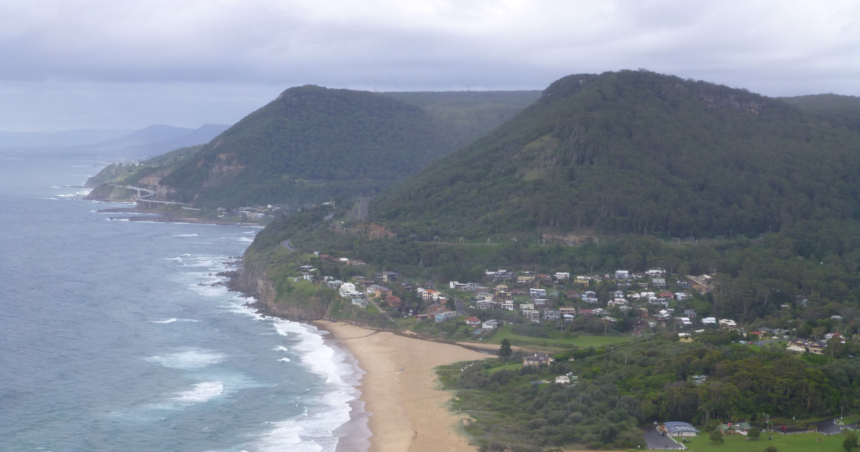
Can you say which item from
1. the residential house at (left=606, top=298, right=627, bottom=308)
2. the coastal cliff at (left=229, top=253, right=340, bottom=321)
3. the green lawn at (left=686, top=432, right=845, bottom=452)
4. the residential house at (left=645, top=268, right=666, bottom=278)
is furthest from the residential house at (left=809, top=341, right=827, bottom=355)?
the coastal cliff at (left=229, top=253, right=340, bottom=321)

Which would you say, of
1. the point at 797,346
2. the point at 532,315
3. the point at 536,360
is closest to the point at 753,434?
the point at 797,346

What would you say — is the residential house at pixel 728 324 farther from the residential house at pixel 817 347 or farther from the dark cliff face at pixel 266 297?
the dark cliff face at pixel 266 297

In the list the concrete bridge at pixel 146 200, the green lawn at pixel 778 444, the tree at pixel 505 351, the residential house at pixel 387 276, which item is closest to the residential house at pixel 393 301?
the residential house at pixel 387 276

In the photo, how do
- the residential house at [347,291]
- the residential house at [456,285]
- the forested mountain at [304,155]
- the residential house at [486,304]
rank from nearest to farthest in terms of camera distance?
the residential house at [486,304] → the residential house at [347,291] → the residential house at [456,285] → the forested mountain at [304,155]

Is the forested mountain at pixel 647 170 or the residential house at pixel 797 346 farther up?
the forested mountain at pixel 647 170

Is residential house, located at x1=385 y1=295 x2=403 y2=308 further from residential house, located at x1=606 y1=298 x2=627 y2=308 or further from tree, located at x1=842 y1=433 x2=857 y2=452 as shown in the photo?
tree, located at x1=842 y1=433 x2=857 y2=452

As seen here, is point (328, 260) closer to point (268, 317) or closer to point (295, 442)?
point (268, 317)

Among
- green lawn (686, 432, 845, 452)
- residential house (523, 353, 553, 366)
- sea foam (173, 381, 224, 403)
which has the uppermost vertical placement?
residential house (523, 353, 553, 366)
